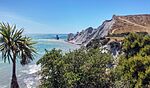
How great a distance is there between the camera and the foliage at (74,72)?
47.3 meters

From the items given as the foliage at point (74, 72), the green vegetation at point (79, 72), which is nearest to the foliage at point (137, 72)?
the green vegetation at point (79, 72)

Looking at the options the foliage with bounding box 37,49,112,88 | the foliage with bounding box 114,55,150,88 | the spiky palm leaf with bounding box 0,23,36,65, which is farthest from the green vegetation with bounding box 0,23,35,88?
the foliage with bounding box 114,55,150,88

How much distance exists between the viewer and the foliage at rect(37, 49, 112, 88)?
4734cm

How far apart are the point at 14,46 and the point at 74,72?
10849 mm

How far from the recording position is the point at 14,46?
42.0m

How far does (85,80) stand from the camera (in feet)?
157

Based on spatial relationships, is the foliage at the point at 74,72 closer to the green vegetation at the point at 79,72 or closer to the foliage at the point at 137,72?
the green vegetation at the point at 79,72

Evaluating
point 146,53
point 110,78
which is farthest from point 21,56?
point 146,53

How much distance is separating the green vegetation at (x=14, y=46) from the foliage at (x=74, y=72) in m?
5.72

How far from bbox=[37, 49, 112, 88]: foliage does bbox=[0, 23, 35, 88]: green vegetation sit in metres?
5.72

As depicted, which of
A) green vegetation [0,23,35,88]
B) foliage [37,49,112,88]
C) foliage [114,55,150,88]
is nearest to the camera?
green vegetation [0,23,35,88]

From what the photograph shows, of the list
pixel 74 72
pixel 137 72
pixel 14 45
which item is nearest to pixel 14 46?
pixel 14 45

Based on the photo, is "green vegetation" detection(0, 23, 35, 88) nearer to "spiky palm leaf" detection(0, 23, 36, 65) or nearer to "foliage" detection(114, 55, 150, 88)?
"spiky palm leaf" detection(0, 23, 36, 65)

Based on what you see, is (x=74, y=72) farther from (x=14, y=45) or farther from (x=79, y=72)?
(x=14, y=45)
